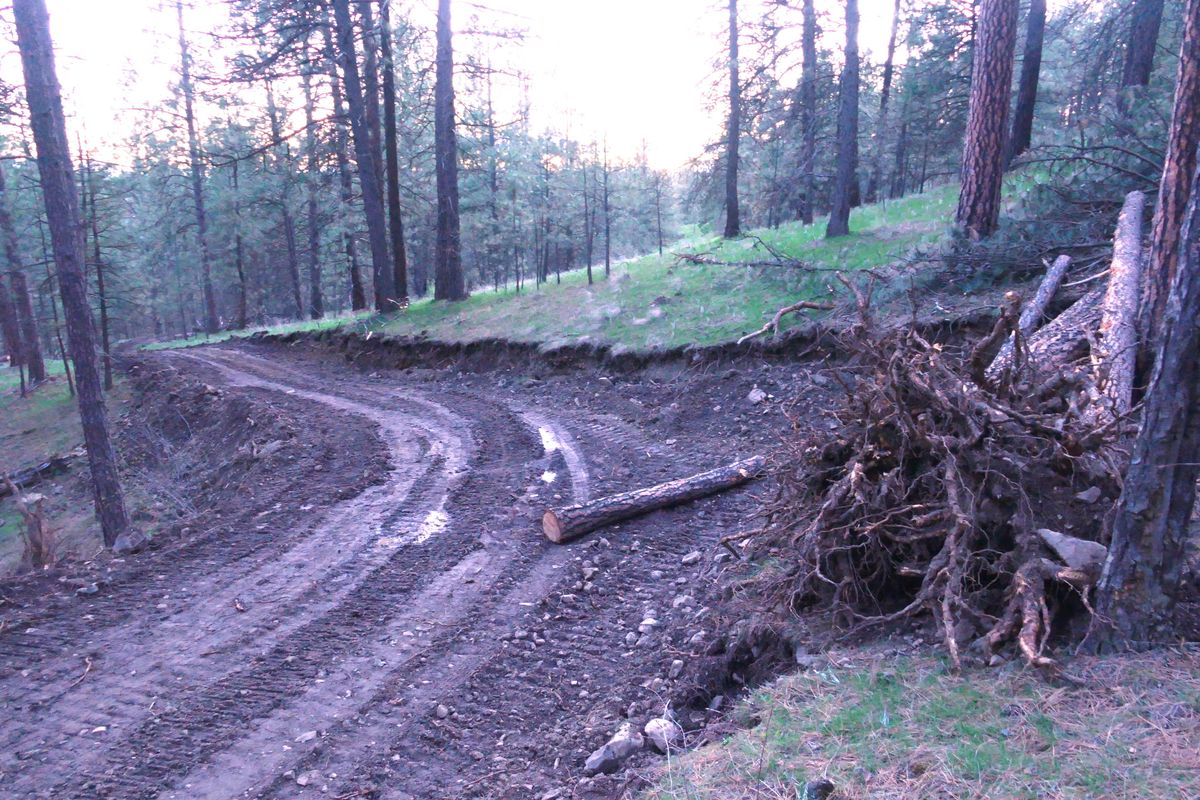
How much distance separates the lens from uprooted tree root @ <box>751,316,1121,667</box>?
4.00 meters

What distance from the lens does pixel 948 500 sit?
14.3ft

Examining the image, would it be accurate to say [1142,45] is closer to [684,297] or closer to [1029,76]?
Result: [1029,76]

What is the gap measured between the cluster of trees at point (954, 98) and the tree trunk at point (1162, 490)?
7.12 m

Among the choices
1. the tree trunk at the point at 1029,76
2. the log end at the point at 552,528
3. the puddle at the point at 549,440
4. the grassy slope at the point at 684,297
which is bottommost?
the log end at the point at 552,528

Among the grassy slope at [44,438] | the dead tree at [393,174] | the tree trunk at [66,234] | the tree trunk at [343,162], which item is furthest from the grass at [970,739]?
the tree trunk at [343,162]

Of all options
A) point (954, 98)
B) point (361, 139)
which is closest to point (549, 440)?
point (361, 139)

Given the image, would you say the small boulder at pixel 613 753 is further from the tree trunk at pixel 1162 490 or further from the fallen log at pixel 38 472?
the fallen log at pixel 38 472

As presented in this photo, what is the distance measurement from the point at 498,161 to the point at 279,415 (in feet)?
68.1

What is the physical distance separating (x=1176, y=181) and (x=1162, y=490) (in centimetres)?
331

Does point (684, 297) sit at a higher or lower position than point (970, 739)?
higher

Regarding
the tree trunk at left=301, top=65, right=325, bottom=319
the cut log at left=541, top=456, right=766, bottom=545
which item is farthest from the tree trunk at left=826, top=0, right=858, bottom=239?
the tree trunk at left=301, top=65, right=325, bottom=319

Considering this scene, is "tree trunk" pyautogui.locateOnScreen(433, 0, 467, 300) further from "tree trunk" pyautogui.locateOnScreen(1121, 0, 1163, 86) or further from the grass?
the grass

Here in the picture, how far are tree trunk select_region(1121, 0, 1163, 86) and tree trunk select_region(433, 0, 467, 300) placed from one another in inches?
589

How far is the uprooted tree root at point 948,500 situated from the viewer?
13.1ft
